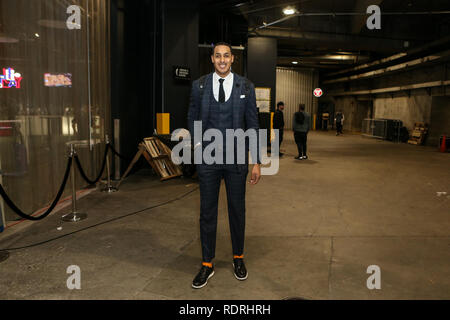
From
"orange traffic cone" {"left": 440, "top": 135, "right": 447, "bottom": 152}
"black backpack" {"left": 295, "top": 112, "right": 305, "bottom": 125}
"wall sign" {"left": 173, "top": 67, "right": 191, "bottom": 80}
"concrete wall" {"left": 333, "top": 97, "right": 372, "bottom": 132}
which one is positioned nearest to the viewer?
"wall sign" {"left": 173, "top": 67, "right": 191, "bottom": 80}

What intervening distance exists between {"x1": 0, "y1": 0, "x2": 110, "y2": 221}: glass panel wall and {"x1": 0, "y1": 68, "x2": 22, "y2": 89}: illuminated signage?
0.04ft

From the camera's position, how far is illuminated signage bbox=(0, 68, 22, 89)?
3.74 metres

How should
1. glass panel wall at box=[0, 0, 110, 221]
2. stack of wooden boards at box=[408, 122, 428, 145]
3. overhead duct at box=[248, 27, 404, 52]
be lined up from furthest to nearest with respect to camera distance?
stack of wooden boards at box=[408, 122, 428, 145] → overhead duct at box=[248, 27, 404, 52] → glass panel wall at box=[0, 0, 110, 221]

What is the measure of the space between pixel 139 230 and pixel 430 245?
3110 millimetres

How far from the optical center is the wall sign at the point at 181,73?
754cm

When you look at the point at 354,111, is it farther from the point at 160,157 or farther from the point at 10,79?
the point at 10,79

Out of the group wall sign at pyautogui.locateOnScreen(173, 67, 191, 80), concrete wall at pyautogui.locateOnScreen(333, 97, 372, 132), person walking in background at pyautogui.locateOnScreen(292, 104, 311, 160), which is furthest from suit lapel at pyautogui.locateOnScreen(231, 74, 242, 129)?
concrete wall at pyautogui.locateOnScreen(333, 97, 372, 132)

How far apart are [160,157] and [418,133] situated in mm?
12948

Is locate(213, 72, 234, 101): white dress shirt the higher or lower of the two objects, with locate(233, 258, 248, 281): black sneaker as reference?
higher

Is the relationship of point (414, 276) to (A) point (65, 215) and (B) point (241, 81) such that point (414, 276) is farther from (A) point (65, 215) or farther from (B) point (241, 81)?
(A) point (65, 215)

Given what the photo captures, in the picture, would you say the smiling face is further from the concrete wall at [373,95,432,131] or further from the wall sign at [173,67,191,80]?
the concrete wall at [373,95,432,131]

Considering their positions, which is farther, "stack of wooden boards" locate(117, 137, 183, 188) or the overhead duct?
the overhead duct

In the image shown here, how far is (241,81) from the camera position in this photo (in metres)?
2.70

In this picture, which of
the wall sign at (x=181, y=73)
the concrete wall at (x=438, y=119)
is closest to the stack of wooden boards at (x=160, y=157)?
the wall sign at (x=181, y=73)
